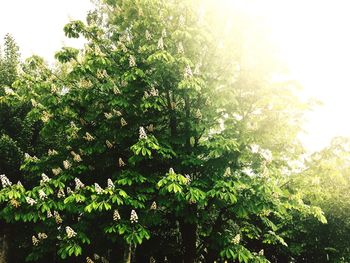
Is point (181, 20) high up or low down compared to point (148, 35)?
up

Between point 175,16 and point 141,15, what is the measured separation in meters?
1.32

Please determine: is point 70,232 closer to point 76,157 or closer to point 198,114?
point 76,157

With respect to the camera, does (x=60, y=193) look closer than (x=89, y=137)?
Yes

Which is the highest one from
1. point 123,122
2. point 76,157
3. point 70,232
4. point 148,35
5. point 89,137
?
point 148,35

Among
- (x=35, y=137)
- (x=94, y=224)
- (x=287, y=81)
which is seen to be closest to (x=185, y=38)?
(x=287, y=81)

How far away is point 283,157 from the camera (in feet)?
39.0

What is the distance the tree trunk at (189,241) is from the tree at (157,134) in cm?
4

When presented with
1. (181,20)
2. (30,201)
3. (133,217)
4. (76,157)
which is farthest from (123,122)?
(181,20)

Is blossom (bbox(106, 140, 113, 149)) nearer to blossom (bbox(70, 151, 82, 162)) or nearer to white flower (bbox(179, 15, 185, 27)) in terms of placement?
blossom (bbox(70, 151, 82, 162))

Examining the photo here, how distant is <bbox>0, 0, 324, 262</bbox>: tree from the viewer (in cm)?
1004

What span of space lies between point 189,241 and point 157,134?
14.2ft

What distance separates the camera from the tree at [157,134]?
32.9 feet

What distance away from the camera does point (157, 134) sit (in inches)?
462

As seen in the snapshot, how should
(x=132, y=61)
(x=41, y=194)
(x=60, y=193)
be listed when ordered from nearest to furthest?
(x=41, y=194) < (x=60, y=193) < (x=132, y=61)
